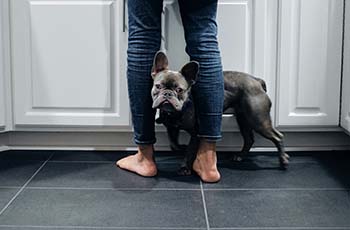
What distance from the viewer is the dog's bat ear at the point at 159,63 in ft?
6.20

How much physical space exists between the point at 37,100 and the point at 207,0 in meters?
0.77

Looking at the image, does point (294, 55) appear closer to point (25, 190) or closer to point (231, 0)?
point (231, 0)

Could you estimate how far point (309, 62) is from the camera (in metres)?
2.18

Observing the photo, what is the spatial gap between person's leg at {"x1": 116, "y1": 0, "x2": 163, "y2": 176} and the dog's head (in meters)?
0.06

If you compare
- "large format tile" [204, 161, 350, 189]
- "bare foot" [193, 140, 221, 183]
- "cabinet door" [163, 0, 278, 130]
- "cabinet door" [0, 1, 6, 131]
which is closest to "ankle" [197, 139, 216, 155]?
"bare foot" [193, 140, 221, 183]

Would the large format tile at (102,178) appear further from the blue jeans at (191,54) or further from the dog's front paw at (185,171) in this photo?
the blue jeans at (191,54)

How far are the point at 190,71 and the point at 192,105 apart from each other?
14cm

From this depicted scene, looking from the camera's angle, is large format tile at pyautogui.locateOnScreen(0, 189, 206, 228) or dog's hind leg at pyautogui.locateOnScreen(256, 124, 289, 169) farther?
dog's hind leg at pyautogui.locateOnScreen(256, 124, 289, 169)

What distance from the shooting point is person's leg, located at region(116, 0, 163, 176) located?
75.0 inches

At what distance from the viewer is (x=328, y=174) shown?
204cm

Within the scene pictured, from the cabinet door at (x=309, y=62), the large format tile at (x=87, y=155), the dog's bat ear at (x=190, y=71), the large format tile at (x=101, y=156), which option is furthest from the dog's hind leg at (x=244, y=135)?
the large format tile at (x=87, y=155)

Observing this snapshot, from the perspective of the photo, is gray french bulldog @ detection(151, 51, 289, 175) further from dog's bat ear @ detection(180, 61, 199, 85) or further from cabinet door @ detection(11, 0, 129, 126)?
cabinet door @ detection(11, 0, 129, 126)

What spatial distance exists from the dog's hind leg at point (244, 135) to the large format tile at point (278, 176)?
5cm

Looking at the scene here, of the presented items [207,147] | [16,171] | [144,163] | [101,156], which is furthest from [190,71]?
[16,171]
